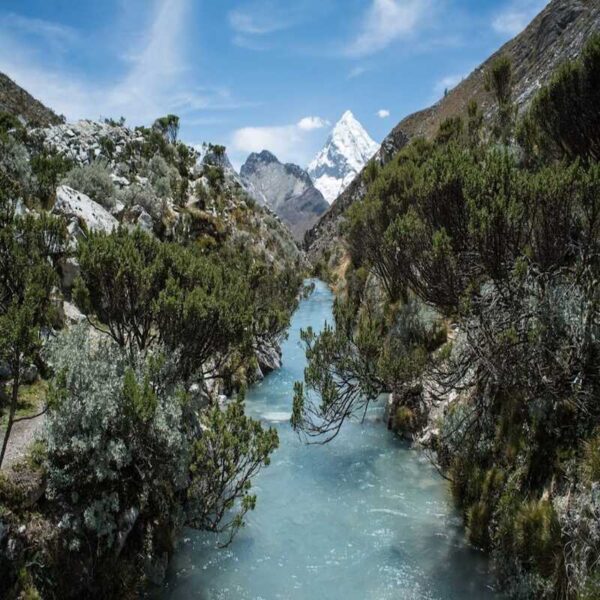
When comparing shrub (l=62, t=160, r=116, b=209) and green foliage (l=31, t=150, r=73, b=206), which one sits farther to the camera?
shrub (l=62, t=160, r=116, b=209)

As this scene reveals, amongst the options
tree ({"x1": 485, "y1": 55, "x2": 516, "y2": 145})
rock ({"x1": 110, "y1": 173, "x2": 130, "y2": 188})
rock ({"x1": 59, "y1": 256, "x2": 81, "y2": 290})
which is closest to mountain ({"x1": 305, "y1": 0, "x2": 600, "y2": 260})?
tree ({"x1": 485, "y1": 55, "x2": 516, "y2": 145})

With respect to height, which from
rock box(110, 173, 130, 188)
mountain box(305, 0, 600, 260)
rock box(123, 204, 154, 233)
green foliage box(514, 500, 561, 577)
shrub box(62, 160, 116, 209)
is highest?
mountain box(305, 0, 600, 260)

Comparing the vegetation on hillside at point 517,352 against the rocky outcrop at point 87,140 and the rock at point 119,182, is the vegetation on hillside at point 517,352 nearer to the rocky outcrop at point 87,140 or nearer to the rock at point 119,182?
the rock at point 119,182

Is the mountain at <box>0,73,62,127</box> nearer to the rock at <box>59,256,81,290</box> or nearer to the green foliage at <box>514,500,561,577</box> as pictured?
the rock at <box>59,256,81,290</box>

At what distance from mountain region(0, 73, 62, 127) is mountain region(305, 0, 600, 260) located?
5011 centimetres

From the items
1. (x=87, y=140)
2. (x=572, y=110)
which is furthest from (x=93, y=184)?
(x=572, y=110)

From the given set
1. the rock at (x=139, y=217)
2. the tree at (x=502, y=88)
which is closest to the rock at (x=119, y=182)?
the rock at (x=139, y=217)

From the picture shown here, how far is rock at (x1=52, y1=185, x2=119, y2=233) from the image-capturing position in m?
20.7

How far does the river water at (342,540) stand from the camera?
10.1 metres

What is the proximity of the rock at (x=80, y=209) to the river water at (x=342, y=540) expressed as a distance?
1308 centimetres

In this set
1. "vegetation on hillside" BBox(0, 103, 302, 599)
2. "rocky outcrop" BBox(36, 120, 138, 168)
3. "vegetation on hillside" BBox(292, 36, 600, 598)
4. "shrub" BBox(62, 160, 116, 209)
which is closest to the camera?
"vegetation on hillside" BBox(0, 103, 302, 599)

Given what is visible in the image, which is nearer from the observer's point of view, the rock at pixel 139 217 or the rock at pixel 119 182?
the rock at pixel 139 217

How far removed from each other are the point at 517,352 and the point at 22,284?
1259 centimetres

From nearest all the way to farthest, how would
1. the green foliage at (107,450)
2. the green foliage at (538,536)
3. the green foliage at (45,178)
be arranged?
the green foliage at (107,450)
the green foliage at (538,536)
the green foliage at (45,178)
